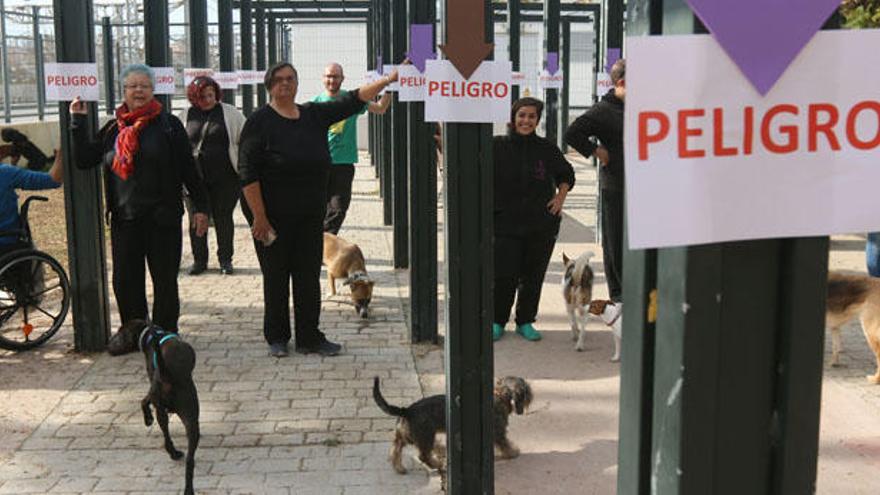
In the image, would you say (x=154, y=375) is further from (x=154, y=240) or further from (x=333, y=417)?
(x=154, y=240)

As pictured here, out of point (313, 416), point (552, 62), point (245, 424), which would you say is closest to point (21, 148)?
point (245, 424)

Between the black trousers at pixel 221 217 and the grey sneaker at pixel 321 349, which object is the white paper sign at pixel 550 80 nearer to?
the black trousers at pixel 221 217

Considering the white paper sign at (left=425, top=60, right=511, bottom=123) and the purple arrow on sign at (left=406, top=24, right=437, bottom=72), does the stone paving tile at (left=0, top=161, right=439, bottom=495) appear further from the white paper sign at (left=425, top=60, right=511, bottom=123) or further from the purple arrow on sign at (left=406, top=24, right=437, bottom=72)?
the purple arrow on sign at (left=406, top=24, right=437, bottom=72)

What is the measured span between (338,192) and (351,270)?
2.02 m

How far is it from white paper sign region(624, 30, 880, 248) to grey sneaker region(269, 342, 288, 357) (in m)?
5.63

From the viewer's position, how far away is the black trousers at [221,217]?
9.74m

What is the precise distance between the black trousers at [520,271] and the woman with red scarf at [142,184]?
2215 mm

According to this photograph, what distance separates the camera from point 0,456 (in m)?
5.01

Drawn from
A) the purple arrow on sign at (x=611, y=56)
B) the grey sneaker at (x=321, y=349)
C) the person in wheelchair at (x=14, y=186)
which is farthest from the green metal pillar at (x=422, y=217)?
the purple arrow on sign at (x=611, y=56)

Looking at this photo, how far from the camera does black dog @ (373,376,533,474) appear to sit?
457 centimetres

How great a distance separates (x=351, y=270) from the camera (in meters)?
8.61

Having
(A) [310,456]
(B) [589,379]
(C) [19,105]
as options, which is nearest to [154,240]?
(A) [310,456]

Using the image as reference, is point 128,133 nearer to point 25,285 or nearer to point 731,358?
point 25,285

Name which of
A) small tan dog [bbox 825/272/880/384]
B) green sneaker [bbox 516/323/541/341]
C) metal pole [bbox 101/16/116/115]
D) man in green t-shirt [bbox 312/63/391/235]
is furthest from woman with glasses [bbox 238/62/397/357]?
metal pole [bbox 101/16/116/115]
